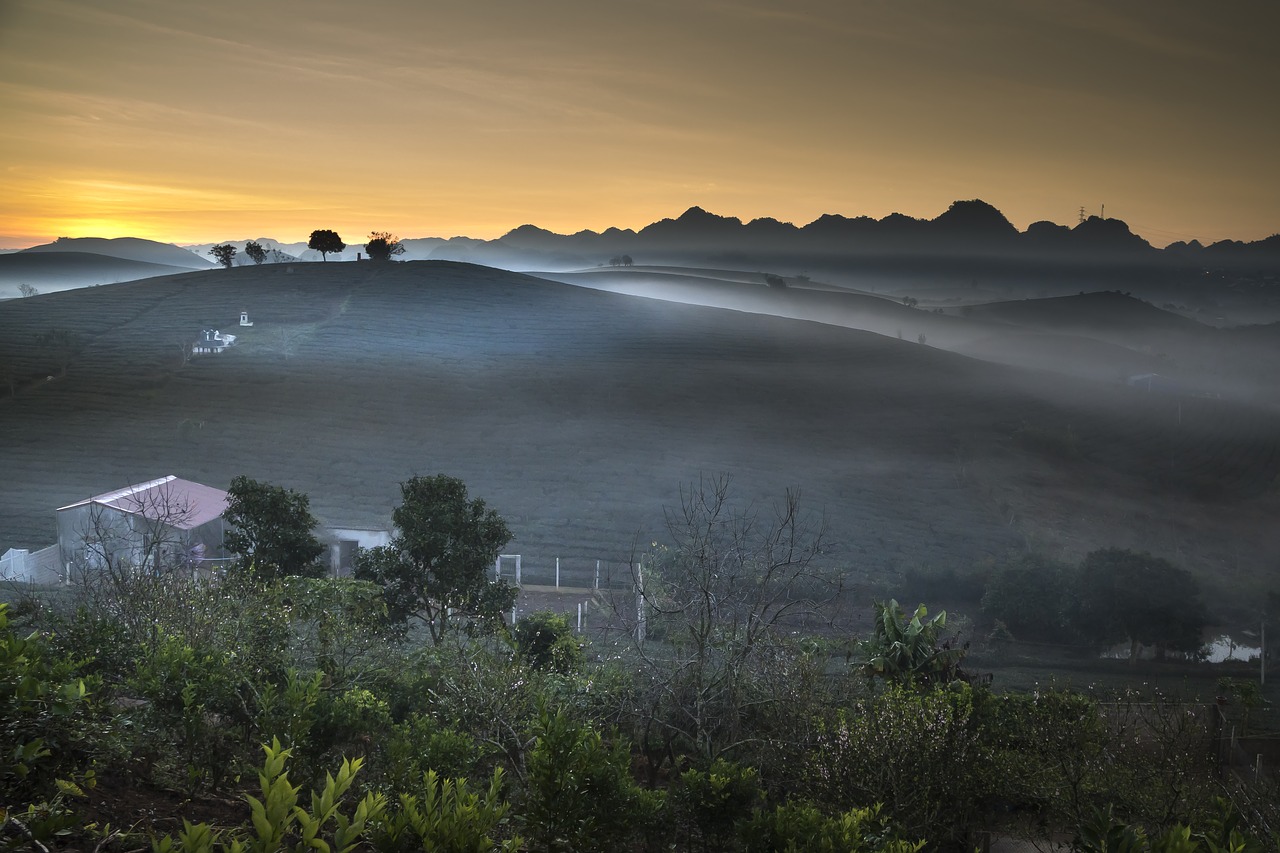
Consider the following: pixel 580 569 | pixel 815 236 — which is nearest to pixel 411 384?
pixel 580 569

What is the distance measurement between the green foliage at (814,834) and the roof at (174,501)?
20988 mm

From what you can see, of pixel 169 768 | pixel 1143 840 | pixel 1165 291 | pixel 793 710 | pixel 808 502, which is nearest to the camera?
pixel 1143 840

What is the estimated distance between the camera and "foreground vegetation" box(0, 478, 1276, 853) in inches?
139

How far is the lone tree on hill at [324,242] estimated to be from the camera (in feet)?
225

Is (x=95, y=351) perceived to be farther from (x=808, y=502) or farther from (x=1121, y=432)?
(x=1121, y=432)

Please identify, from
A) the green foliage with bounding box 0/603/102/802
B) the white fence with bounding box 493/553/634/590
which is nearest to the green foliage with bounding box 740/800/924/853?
the green foliage with bounding box 0/603/102/802

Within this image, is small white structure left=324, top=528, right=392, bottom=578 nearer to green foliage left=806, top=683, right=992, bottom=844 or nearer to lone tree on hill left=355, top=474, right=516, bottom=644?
lone tree on hill left=355, top=474, right=516, bottom=644

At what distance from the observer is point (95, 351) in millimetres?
48125

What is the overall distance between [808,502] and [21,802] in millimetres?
37744

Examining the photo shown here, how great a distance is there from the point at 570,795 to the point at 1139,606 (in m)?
30.8

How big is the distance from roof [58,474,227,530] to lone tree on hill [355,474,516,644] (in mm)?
7686

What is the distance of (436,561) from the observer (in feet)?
58.4

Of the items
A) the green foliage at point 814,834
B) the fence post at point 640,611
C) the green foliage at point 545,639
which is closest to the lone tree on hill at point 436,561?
the green foliage at point 545,639

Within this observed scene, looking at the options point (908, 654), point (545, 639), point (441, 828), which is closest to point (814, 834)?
point (441, 828)
